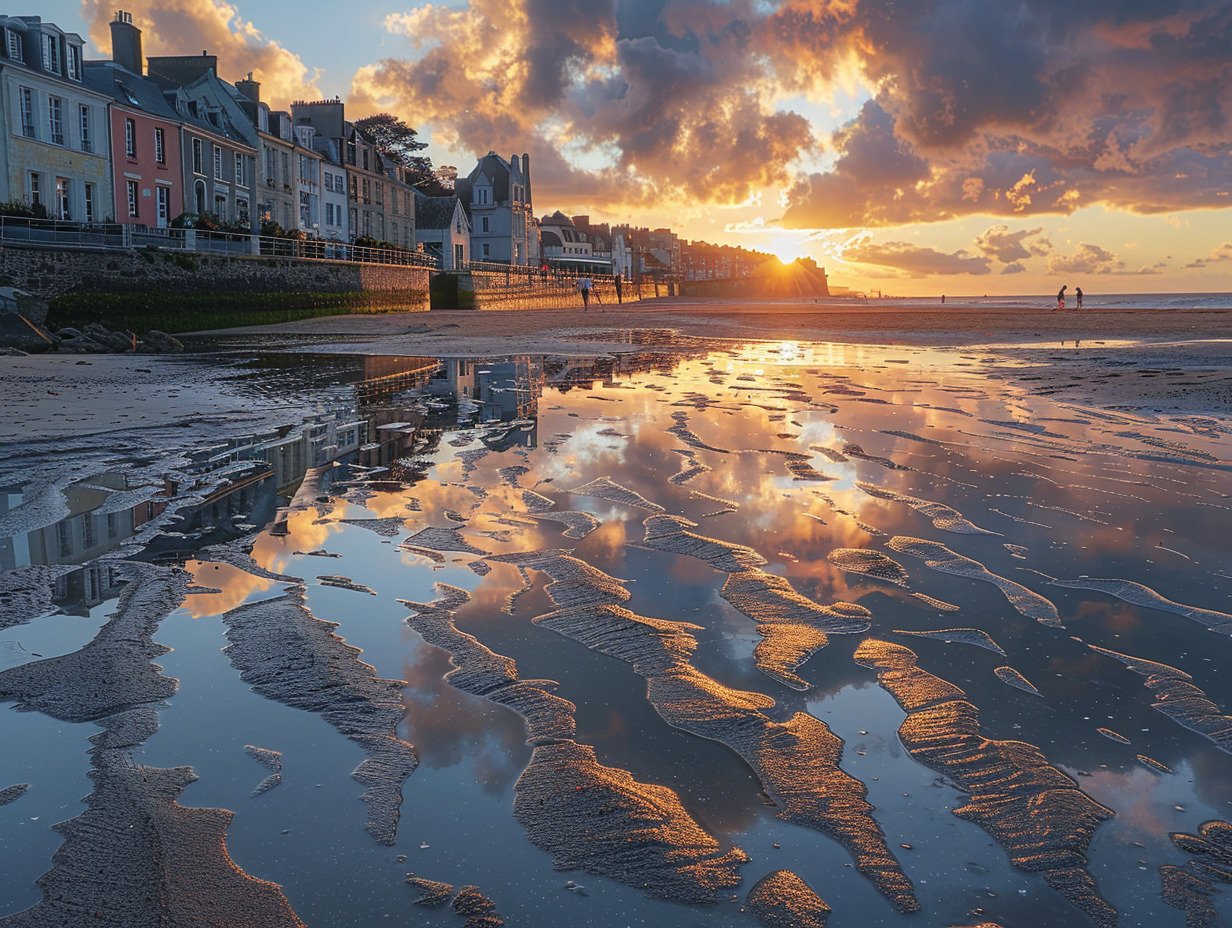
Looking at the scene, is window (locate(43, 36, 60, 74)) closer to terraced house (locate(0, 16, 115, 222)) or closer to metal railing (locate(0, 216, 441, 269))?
terraced house (locate(0, 16, 115, 222))

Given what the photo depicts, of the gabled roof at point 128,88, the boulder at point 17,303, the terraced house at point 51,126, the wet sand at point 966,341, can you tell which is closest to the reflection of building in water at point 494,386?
the wet sand at point 966,341

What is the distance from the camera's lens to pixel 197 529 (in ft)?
19.1

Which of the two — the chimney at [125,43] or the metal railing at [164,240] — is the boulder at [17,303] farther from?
the chimney at [125,43]

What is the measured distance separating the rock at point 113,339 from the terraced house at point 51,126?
395 inches

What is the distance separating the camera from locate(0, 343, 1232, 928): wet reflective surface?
2436 mm

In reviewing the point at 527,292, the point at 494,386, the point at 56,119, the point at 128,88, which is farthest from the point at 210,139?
the point at 494,386

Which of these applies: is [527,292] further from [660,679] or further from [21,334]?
[660,679]

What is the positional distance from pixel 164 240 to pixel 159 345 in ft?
37.8

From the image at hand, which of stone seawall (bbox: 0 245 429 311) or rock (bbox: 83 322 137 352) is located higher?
stone seawall (bbox: 0 245 429 311)

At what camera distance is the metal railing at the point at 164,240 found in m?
27.5

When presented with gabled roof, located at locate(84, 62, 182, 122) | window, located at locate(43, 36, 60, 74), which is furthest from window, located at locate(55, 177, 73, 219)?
gabled roof, located at locate(84, 62, 182, 122)

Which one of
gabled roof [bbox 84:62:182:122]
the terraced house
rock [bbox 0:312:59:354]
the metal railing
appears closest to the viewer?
rock [bbox 0:312:59:354]

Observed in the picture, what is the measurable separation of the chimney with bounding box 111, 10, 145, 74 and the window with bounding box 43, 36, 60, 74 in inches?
351

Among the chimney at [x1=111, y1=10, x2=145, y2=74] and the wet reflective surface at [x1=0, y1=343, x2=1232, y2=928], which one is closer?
the wet reflective surface at [x1=0, y1=343, x2=1232, y2=928]
